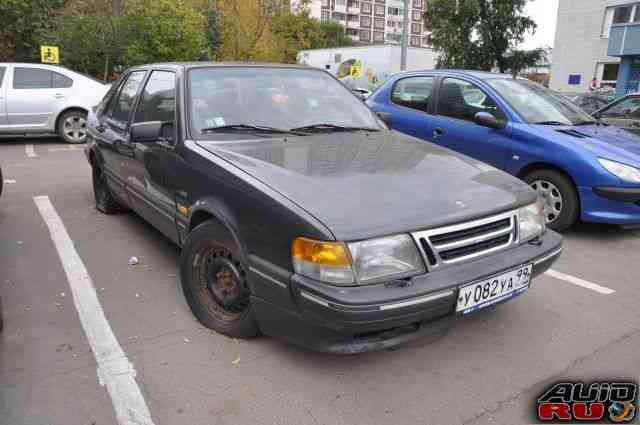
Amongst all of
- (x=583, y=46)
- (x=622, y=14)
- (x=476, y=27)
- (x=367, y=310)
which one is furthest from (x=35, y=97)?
(x=583, y=46)

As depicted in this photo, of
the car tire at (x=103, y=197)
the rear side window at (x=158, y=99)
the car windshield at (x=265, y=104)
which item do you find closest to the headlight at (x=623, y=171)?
the car windshield at (x=265, y=104)

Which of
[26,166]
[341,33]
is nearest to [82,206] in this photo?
[26,166]

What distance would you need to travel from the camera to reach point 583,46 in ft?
107

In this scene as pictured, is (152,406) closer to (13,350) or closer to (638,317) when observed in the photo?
(13,350)

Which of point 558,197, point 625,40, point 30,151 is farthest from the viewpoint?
point 625,40

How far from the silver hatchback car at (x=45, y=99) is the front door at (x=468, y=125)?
722 cm

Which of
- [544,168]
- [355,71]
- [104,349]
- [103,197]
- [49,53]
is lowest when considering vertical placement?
[104,349]

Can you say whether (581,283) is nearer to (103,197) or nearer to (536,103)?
(536,103)

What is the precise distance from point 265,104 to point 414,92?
337 centimetres

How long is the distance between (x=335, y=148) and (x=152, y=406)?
1.80m

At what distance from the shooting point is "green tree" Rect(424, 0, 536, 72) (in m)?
22.6

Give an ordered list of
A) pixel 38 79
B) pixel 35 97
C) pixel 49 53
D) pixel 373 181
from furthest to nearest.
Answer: pixel 49 53, pixel 38 79, pixel 35 97, pixel 373 181

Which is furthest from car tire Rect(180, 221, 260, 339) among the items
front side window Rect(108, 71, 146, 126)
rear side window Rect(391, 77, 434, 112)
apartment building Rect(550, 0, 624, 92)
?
apartment building Rect(550, 0, 624, 92)

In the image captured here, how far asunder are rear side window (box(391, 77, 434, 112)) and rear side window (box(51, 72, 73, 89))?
673cm
